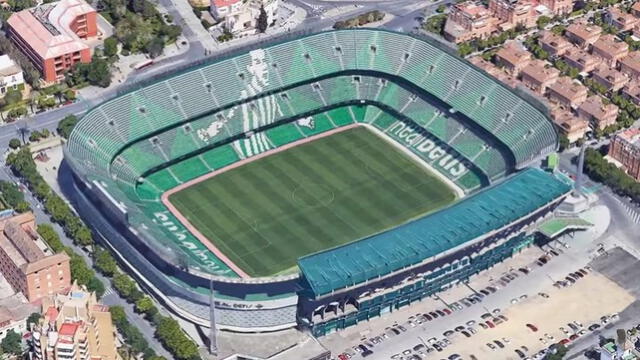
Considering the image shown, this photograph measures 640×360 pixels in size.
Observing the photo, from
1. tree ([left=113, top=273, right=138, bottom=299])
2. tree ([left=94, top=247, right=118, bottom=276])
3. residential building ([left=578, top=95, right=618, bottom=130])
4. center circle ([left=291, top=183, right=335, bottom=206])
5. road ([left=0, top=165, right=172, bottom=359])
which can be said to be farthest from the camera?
residential building ([left=578, top=95, right=618, bottom=130])

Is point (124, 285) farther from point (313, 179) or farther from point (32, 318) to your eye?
point (313, 179)

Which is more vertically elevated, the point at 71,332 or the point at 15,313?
the point at 71,332

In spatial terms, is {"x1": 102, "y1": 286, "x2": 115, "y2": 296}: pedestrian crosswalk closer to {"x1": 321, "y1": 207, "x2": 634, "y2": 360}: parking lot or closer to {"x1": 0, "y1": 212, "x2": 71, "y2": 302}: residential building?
{"x1": 0, "y1": 212, "x2": 71, "y2": 302}: residential building

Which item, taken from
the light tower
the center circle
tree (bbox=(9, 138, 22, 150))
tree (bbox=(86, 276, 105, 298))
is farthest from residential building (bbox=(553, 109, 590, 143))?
tree (bbox=(9, 138, 22, 150))

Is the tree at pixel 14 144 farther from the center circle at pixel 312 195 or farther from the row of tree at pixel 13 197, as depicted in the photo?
the center circle at pixel 312 195

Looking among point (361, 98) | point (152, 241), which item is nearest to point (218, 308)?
point (152, 241)

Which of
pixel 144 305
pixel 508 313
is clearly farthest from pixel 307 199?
pixel 508 313

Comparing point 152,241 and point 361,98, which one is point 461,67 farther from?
point 152,241
